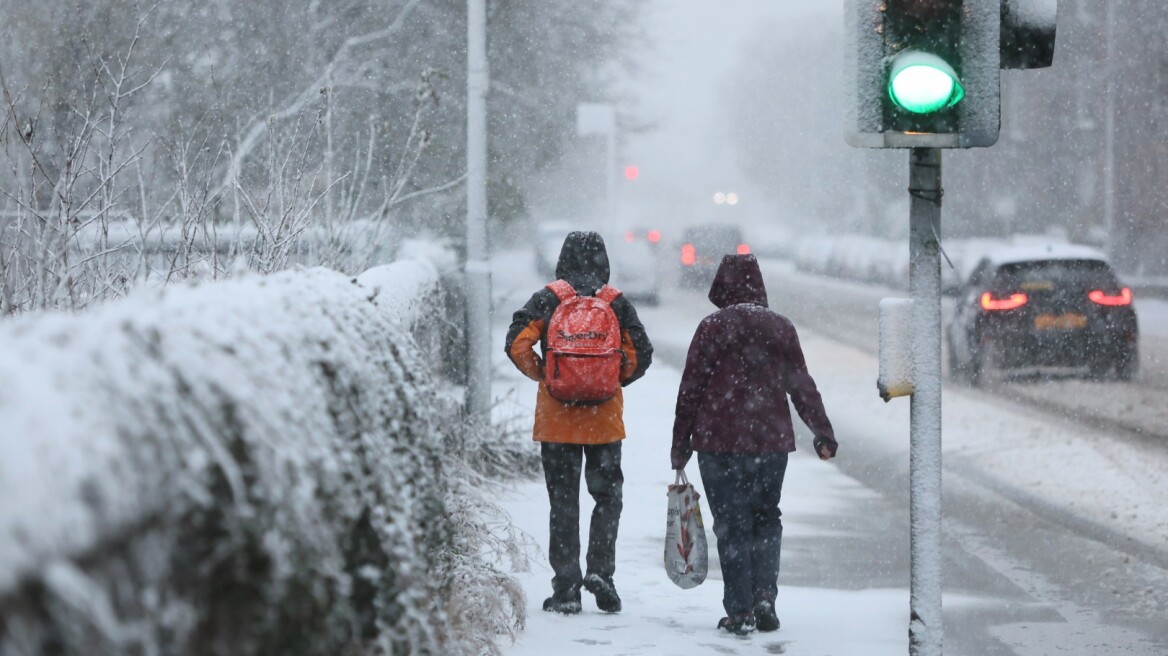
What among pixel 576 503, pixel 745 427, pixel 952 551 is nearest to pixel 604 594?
pixel 576 503

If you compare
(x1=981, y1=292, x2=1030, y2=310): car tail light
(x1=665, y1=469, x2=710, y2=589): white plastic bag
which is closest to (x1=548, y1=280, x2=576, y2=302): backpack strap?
(x1=665, y1=469, x2=710, y2=589): white plastic bag

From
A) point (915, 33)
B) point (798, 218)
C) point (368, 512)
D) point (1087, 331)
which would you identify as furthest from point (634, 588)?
point (798, 218)

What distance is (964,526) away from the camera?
924cm

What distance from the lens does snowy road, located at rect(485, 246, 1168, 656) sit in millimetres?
6242

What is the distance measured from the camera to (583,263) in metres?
6.70

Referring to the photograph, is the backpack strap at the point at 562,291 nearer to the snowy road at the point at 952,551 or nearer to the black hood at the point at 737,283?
the black hood at the point at 737,283

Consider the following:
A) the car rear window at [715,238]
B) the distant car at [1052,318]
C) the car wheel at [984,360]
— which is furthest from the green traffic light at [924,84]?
the car rear window at [715,238]

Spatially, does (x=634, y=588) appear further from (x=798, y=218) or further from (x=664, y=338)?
(x=798, y=218)

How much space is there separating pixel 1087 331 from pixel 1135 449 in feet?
19.0

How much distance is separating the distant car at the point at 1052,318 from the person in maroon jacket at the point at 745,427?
12.1m

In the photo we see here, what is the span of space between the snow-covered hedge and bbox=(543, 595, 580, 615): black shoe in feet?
10.6

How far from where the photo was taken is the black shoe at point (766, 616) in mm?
6273

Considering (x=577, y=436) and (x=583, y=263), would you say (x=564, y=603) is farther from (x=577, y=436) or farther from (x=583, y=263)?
(x=583, y=263)

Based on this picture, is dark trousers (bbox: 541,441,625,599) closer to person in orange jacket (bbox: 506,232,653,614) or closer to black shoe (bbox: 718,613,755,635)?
person in orange jacket (bbox: 506,232,653,614)
